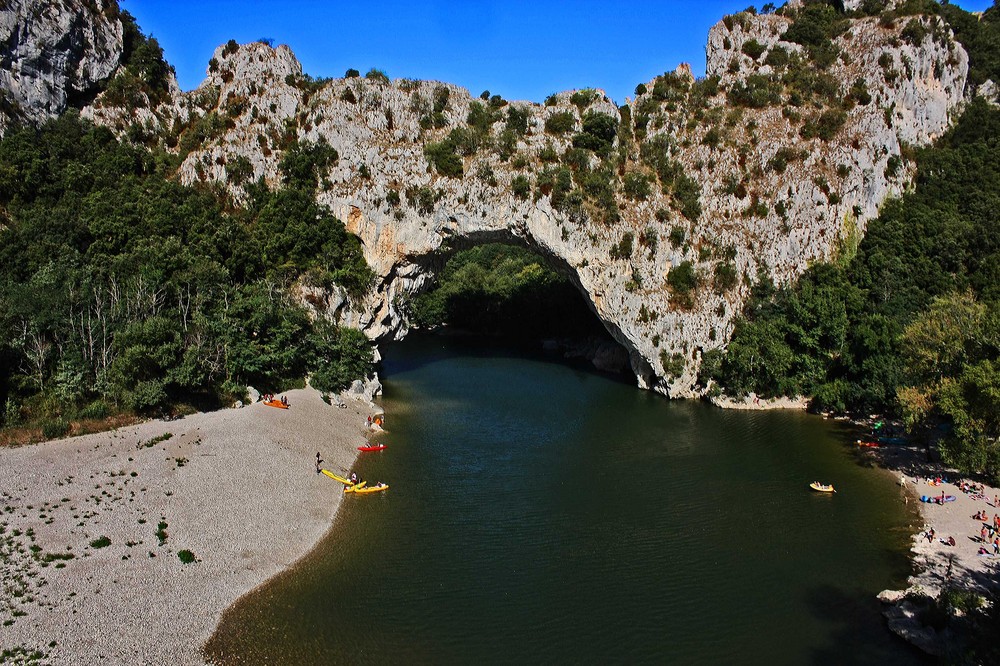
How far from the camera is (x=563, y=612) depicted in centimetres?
2112

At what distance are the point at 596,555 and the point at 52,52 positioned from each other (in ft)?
201

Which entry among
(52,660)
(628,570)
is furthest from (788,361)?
(52,660)

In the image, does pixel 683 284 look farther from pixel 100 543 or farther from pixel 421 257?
pixel 100 543

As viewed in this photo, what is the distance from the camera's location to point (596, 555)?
82.3 ft

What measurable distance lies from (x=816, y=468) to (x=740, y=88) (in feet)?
131

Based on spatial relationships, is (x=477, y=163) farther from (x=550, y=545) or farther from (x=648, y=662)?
(x=648, y=662)

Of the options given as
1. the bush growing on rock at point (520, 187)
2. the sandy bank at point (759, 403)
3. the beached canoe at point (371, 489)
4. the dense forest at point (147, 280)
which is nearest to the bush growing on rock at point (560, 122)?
the bush growing on rock at point (520, 187)

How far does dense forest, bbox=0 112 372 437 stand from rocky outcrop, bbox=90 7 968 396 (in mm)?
2864

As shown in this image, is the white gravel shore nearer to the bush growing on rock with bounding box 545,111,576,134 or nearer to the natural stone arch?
the natural stone arch

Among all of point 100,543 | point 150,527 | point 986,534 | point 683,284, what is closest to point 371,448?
point 150,527

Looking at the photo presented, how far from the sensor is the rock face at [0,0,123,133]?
1993 inches

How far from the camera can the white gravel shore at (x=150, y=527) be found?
1841cm

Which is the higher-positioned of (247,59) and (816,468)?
(247,59)

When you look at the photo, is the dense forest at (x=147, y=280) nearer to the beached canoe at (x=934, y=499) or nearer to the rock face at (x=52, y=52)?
the rock face at (x=52, y=52)
